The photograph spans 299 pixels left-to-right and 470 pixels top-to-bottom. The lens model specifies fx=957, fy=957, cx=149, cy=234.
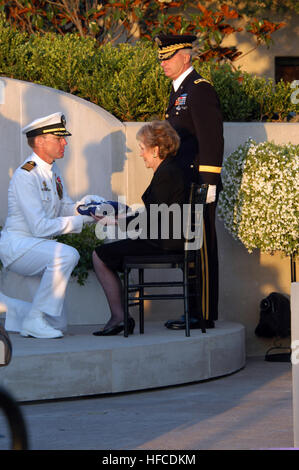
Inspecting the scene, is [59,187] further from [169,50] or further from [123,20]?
[123,20]

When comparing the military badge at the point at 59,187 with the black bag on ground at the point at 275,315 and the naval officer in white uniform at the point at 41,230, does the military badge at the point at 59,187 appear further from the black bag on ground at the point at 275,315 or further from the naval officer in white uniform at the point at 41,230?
the black bag on ground at the point at 275,315

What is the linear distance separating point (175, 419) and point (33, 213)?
77.4 inches

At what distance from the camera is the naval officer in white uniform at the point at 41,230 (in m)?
6.60

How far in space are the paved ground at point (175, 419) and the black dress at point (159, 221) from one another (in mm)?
998

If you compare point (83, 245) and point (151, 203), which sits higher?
→ point (151, 203)

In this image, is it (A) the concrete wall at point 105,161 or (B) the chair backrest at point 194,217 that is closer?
(B) the chair backrest at point 194,217

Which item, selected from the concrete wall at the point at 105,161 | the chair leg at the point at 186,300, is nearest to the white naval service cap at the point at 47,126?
the chair leg at the point at 186,300

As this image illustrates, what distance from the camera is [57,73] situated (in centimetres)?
897

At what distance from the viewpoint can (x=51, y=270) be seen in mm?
6598

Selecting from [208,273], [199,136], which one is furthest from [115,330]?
[199,136]

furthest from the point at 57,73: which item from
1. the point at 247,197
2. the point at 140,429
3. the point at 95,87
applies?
the point at 140,429

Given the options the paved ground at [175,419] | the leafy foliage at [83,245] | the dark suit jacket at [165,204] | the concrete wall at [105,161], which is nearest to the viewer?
the paved ground at [175,419]

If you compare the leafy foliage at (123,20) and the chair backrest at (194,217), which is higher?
the leafy foliage at (123,20)
